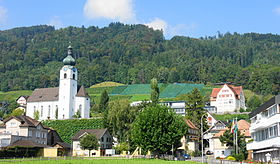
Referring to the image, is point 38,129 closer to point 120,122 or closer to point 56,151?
point 56,151

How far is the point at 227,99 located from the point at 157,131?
277 ft

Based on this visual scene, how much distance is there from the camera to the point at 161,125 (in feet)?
219

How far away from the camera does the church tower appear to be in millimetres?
116500

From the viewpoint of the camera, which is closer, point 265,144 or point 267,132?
point 265,144

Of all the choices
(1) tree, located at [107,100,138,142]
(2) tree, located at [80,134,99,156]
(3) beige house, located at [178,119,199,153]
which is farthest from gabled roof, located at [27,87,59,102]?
(3) beige house, located at [178,119,199,153]

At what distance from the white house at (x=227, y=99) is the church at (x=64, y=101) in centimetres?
5265

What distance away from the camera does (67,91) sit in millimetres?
118000

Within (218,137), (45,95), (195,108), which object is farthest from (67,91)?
(218,137)

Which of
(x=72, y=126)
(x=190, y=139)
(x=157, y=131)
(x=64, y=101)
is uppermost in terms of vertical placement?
(x=64, y=101)

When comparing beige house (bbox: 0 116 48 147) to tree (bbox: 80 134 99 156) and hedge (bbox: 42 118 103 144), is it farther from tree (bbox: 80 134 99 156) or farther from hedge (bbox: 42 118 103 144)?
hedge (bbox: 42 118 103 144)

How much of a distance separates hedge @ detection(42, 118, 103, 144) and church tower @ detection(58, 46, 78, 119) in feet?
34.9

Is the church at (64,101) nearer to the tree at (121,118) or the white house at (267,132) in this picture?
the tree at (121,118)

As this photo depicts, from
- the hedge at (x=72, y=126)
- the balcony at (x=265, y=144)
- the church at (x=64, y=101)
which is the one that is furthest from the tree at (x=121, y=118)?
the balcony at (x=265, y=144)

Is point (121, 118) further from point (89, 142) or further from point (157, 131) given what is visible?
point (157, 131)
